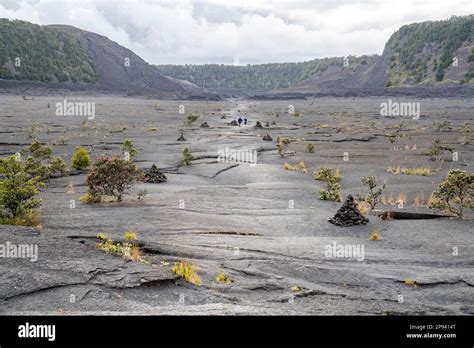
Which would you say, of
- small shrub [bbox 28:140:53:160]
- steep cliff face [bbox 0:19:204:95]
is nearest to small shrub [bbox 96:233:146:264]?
small shrub [bbox 28:140:53:160]

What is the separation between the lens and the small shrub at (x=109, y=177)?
1781cm

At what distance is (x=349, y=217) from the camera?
15680mm

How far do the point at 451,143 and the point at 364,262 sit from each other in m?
32.9

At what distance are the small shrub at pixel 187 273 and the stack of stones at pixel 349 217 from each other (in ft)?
22.5

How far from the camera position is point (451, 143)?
134 feet

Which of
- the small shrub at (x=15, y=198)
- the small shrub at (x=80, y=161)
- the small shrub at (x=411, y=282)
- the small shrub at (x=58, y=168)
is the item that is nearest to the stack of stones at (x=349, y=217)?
the small shrub at (x=411, y=282)

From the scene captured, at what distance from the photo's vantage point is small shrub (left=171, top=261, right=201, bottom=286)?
9633mm

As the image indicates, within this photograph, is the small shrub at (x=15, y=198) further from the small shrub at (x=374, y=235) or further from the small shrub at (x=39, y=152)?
the small shrub at (x=39, y=152)

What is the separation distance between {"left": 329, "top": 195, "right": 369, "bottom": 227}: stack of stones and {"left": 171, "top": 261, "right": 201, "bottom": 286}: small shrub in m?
6.87

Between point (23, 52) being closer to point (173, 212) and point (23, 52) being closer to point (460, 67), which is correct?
point (460, 67)

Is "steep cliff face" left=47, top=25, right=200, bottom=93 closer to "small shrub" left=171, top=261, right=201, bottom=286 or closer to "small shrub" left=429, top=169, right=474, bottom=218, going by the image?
"small shrub" left=429, top=169, right=474, bottom=218

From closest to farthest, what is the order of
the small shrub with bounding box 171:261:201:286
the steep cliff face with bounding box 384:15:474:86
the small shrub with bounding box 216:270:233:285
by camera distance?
the small shrub with bounding box 171:261:201:286 < the small shrub with bounding box 216:270:233:285 < the steep cliff face with bounding box 384:15:474:86
